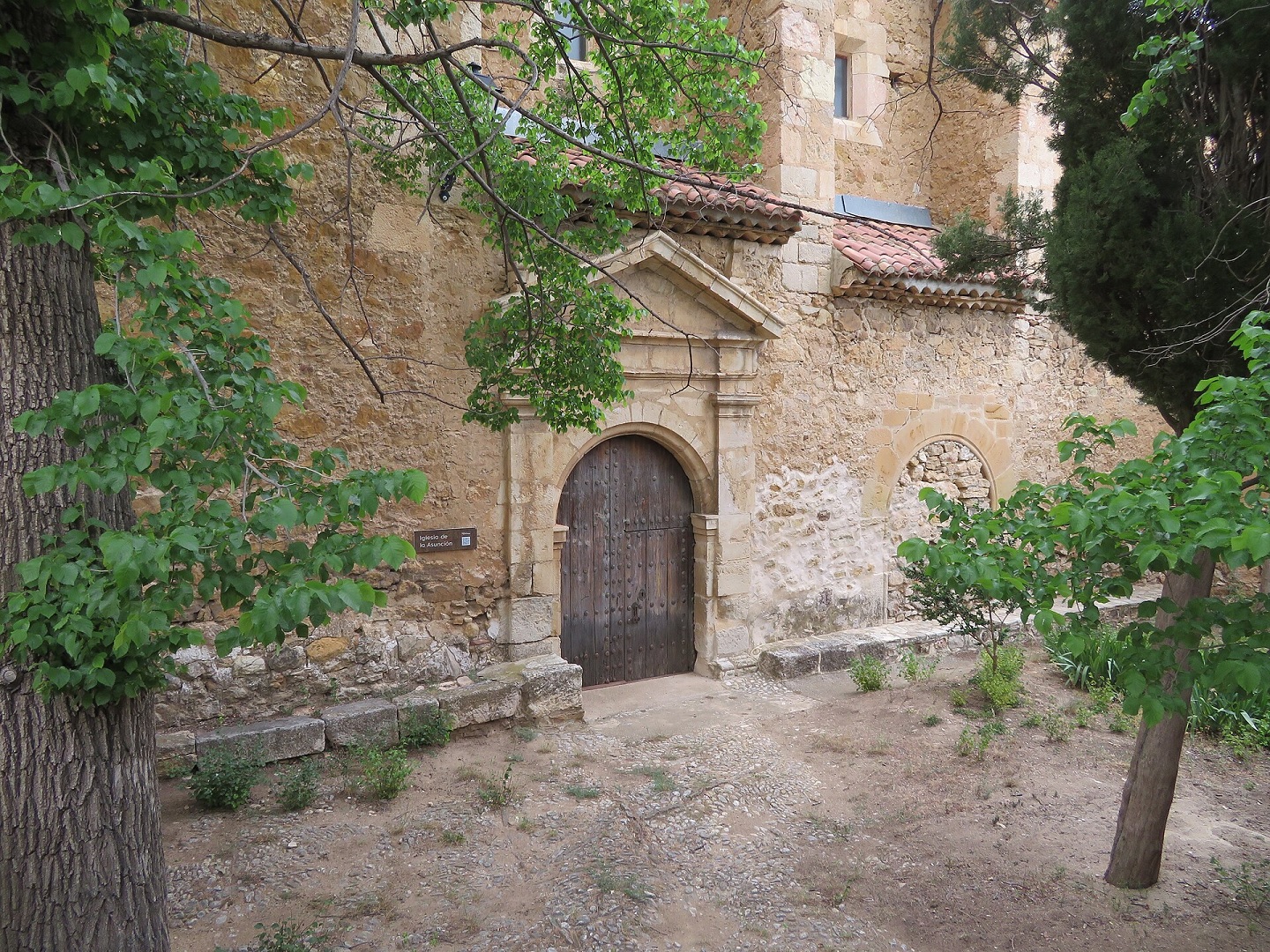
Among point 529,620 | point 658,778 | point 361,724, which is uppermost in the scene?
point 529,620

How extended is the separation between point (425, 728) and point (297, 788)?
87cm

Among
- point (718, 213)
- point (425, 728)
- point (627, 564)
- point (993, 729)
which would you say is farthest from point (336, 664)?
point (993, 729)

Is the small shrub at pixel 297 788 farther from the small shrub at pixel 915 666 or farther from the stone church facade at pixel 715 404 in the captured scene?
the small shrub at pixel 915 666

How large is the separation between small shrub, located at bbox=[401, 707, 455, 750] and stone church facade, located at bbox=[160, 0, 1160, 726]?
1.12 ft

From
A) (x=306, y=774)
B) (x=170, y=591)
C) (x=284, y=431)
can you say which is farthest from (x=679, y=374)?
(x=170, y=591)

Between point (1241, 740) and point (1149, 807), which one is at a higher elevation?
point (1149, 807)

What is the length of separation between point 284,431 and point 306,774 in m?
2.01

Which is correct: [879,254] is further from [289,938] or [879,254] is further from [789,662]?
[289,938]

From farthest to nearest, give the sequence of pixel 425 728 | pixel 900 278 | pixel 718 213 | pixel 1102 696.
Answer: pixel 900 278 < pixel 718 213 < pixel 1102 696 < pixel 425 728

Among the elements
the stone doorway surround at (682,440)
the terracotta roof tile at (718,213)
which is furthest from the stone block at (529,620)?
the terracotta roof tile at (718,213)

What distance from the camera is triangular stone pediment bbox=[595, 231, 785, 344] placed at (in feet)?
20.1

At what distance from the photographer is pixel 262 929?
3291mm

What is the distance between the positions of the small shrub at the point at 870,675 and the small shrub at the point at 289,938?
4489 mm

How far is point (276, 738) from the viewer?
4617 mm
